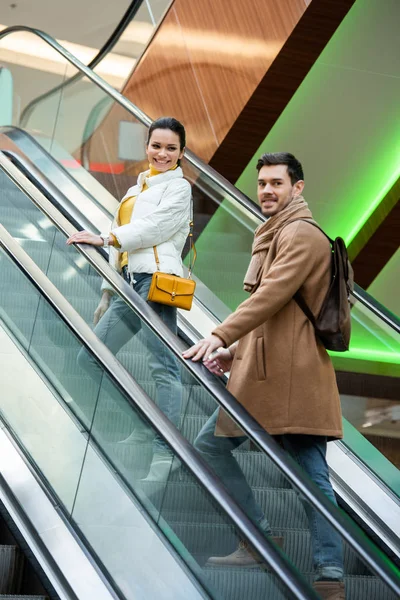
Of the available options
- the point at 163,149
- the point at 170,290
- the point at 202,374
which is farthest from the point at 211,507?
the point at 163,149

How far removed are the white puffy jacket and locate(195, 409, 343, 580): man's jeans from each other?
1.10 metres

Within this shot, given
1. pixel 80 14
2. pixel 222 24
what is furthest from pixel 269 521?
pixel 80 14

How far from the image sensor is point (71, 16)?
60.1 feet

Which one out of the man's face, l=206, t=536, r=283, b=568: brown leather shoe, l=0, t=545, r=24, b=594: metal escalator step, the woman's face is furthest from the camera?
the woman's face

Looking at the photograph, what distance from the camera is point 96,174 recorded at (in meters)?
8.14

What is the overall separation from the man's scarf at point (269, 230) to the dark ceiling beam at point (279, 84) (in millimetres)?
3874

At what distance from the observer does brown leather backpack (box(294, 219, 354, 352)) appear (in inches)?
138

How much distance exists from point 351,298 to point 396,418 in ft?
2.69

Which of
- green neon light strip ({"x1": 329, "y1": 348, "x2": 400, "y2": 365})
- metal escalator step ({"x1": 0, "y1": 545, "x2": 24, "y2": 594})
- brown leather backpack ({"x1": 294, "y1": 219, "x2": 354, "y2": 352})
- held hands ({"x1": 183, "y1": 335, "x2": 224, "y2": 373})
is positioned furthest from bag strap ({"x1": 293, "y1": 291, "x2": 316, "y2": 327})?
green neon light strip ({"x1": 329, "y1": 348, "x2": 400, "y2": 365})

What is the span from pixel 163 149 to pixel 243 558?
7.08 feet

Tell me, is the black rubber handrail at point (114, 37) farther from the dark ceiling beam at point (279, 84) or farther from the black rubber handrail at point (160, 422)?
the black rubber handrail at point (160, 422)

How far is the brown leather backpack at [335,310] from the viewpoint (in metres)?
3.51

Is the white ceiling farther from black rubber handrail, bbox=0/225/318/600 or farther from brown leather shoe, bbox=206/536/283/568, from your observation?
brown leather shoe, bbox=206/536/283/568

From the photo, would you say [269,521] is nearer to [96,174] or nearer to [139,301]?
[139,301]
